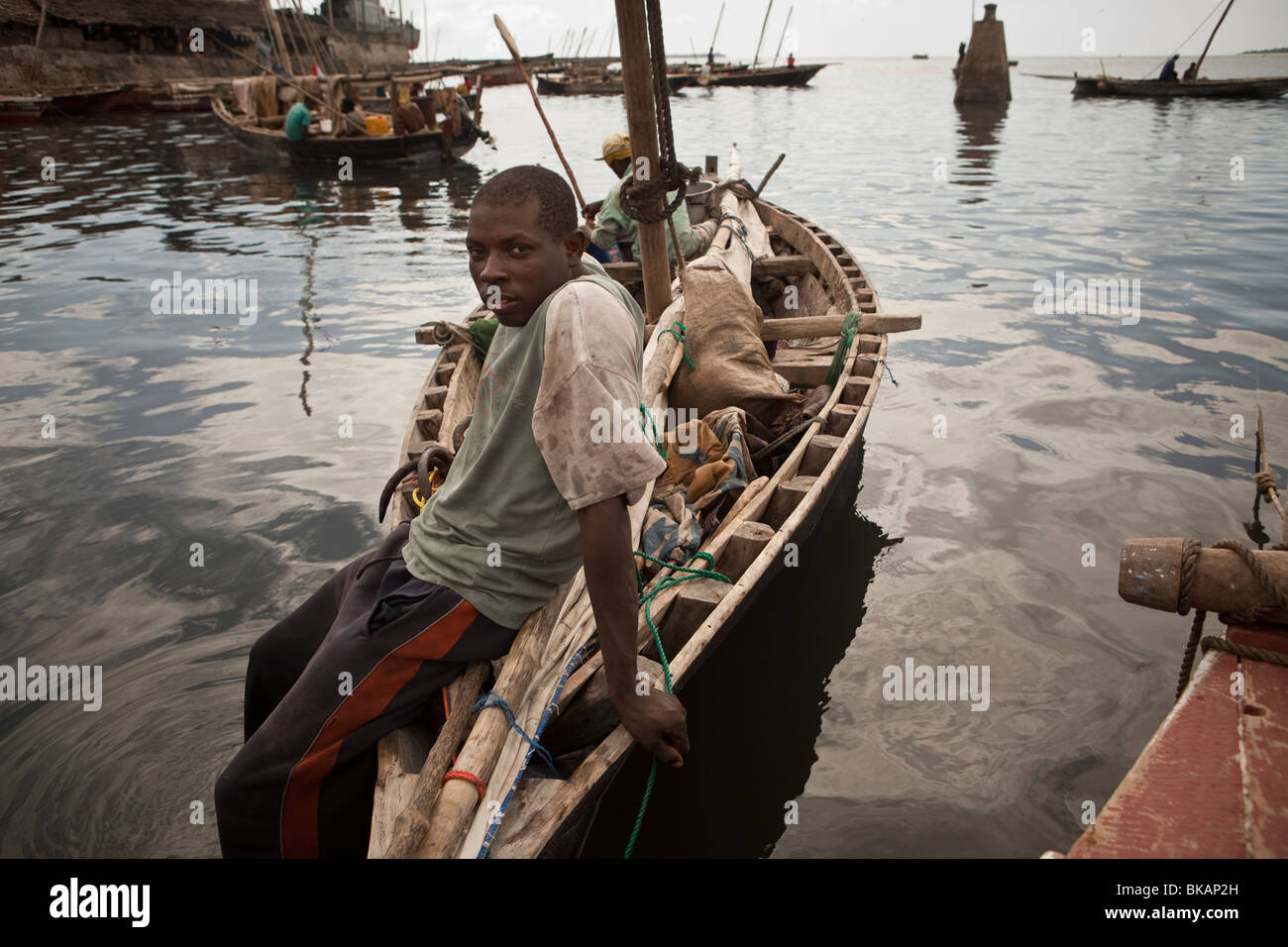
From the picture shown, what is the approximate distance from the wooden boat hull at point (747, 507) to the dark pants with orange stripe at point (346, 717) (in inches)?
4.9

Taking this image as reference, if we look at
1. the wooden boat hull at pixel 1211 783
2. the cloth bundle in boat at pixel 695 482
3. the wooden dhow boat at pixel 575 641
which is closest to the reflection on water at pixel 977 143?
the wooden dhow boat at pixel 575 641

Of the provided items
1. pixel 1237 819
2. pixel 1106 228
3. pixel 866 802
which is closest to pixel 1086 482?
pixel 866 802

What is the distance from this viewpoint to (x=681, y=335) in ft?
16.2

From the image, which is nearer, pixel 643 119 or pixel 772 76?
pixel 643 119

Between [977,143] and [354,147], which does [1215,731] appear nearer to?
[354,147]

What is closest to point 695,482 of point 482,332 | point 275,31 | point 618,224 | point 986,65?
point 482,332

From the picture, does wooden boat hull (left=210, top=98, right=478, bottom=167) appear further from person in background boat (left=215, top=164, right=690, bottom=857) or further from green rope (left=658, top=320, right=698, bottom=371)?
person in background boat (left=215, top=164, right=690, bottom=857)

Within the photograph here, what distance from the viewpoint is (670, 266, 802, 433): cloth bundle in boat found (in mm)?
4840

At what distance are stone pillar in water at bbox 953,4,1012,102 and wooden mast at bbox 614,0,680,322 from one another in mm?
35191

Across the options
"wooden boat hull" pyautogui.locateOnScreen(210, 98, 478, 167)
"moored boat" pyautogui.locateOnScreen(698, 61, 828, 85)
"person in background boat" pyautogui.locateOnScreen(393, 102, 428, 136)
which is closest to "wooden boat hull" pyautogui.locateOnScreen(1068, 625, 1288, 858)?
"wooden boat hull" pyautogui.locateOnScreen(210, 98, 478, 167)

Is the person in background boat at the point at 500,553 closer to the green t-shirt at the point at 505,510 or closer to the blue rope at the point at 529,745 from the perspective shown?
the green t-shirt at the point at 505,510

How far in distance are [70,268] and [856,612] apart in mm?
12279

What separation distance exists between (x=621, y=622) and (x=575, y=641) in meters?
0.69

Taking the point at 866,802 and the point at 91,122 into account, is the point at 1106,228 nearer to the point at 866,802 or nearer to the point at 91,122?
the point at 866,802
